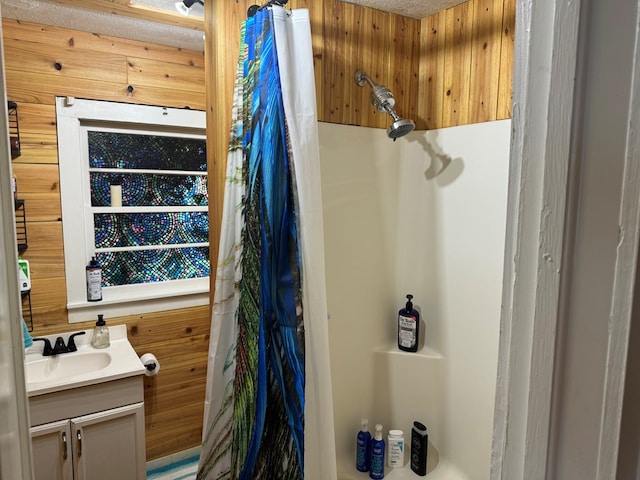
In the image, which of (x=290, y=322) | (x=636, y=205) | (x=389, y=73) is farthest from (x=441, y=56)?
(x=636, y=205)

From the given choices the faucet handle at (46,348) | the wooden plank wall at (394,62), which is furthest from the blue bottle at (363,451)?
the faucet handle at (46,348)

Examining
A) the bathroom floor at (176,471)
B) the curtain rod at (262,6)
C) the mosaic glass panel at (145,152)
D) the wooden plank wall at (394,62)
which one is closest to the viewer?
the curtain rod at (262,6)

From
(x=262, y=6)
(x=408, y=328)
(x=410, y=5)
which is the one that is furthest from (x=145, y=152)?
(x=408, y=328)

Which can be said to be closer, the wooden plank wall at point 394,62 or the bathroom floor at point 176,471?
the wooden plank wall at point 394,62

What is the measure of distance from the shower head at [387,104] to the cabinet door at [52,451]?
5.71ft

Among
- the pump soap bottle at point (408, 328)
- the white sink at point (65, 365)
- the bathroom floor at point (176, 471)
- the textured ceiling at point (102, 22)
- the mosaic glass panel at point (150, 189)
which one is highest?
the textured ceiling at point (102, 22)

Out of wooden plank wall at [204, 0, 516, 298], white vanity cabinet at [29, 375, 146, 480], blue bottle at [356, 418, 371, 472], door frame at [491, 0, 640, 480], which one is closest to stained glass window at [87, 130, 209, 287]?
white vanity cabinet at [29, 375, 146, 480]

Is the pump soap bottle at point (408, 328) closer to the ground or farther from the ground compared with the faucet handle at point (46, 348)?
farther from the ground

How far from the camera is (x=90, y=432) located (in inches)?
68.2

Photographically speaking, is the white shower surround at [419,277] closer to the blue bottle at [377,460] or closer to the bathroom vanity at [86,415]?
the blue bottle at [377,460]

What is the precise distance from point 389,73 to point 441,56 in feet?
0.78

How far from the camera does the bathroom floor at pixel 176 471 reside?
88.7 inches

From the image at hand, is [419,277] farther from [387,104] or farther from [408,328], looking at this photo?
[387,104]

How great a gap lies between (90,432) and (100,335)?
448mm
